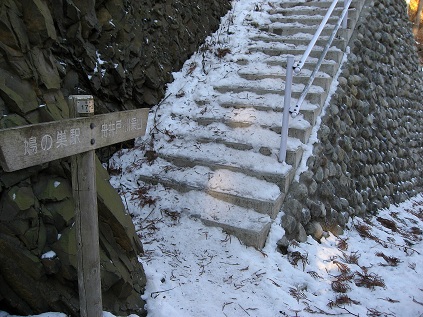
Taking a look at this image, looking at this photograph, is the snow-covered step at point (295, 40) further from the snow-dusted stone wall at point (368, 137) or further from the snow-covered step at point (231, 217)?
the snow-covered step at point (231, 217)

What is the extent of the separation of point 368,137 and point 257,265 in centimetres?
334

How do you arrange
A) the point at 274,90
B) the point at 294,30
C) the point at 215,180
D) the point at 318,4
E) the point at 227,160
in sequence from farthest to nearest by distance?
1. the point at 318,4
2. the point at 294,30
3. the point at 274,90
4. the point at 227,160
5. the point at 215,180

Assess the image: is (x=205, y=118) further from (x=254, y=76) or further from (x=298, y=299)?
(x=298, y=299)

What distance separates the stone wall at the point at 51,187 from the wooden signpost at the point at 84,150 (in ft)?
0.74

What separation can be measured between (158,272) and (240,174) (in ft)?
4.67

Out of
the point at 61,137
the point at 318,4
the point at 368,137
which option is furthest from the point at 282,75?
the point at 61,137

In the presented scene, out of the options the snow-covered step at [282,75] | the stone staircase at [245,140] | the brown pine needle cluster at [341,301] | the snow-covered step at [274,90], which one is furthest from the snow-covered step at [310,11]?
the brown pine needle cluster at [341,301]

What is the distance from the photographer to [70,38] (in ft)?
11.9

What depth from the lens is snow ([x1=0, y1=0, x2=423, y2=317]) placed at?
112 inches

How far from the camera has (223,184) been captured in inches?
153

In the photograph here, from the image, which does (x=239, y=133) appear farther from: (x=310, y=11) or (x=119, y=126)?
(x=310, y=11)

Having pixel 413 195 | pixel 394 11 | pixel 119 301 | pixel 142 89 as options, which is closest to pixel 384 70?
pixel 394 11

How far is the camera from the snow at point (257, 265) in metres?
2.84

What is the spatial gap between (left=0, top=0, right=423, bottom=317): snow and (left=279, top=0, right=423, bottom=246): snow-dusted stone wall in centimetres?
20
